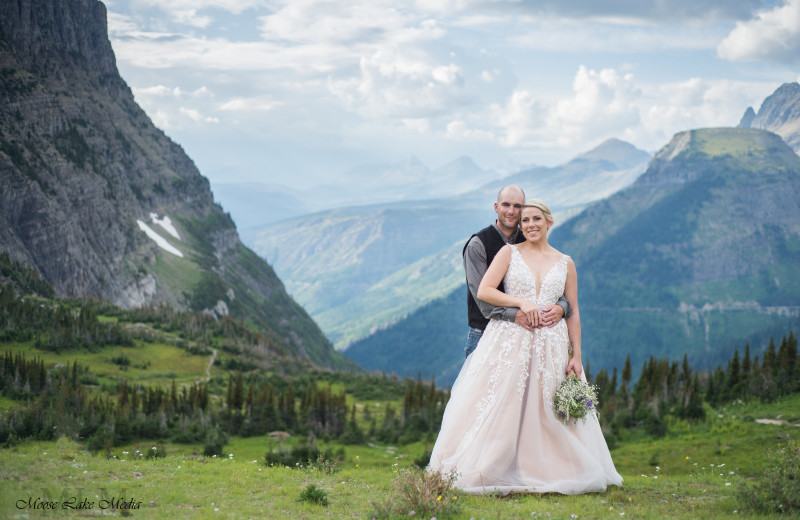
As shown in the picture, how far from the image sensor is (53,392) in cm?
7062

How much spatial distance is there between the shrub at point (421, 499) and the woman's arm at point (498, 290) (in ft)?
12.1

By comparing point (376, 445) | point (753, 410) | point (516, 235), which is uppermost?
point (516, 235)

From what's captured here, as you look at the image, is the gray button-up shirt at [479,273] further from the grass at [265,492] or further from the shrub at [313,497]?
the shrub at [313,497]

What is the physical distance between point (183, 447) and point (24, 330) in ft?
191

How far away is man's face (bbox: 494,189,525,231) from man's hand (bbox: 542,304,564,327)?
2158 mm

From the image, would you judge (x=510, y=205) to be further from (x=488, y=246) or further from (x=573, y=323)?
(x=573, y=323)

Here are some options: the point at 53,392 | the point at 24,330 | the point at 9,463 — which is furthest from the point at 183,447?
the point at 24,330

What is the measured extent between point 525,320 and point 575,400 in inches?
76.9

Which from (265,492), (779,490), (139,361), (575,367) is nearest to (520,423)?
(575,367)

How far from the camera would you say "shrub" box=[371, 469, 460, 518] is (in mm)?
11391

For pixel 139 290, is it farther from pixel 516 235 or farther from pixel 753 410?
pixel 516 235

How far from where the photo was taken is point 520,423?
44.1 feet

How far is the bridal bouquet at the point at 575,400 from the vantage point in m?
13.3

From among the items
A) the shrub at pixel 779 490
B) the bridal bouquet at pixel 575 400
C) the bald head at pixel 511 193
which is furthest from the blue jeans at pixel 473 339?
the shrub at pixel 779 490
